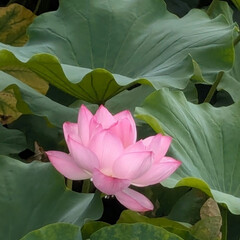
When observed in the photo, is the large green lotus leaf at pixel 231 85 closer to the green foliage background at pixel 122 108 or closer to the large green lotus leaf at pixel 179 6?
the green foliage background at pixel 122 108

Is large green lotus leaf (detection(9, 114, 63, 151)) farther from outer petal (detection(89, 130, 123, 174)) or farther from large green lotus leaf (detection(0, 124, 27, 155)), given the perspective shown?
outer petal (detection(89, 130, 123, 174))

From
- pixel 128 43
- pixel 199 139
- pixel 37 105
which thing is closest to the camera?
pixel 199 139

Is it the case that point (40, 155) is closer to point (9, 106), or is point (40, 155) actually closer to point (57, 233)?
point (9, 106)

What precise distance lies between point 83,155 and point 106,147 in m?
0.03

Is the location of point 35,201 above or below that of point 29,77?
above

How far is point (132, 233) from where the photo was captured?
2.83 ft

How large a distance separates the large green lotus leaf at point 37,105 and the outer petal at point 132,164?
0.52 meters

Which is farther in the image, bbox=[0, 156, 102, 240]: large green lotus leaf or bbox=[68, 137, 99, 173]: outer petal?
bbox=[0, 156, 102, 240]: large green lotus leaf

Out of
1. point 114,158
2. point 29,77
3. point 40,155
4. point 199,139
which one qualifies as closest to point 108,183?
point 114,158

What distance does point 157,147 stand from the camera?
85cm

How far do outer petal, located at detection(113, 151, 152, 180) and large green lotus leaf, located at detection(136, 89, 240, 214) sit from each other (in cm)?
24

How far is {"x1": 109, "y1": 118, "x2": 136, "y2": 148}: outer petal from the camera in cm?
85

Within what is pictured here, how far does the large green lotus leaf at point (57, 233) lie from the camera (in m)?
0.85

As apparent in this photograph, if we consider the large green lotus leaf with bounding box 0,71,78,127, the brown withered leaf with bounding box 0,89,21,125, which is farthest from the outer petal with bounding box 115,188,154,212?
the brown withered leaf with bounding box 0,89,21,125
